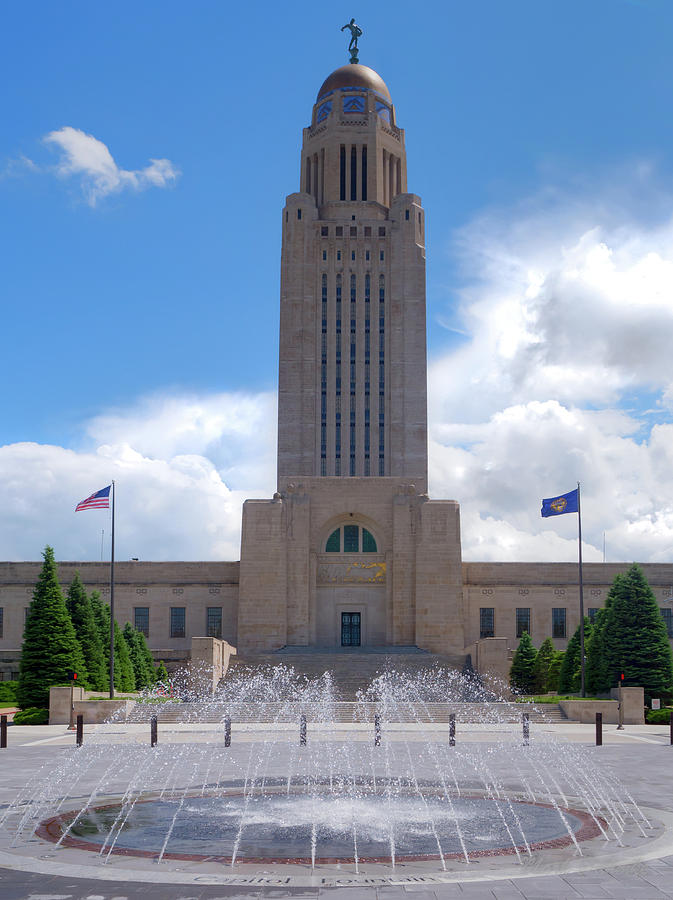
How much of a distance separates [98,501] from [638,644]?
2147 cm

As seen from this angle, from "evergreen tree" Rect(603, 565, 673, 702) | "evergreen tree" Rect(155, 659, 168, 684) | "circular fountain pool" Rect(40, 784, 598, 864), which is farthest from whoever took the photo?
"evergreen tree" Rect(155, 659, 168, 684)

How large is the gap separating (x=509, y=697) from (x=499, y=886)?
3391cm

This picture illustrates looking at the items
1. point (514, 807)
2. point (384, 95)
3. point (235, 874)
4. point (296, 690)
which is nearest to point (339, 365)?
point (384, 95)

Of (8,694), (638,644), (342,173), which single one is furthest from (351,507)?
(342,173)

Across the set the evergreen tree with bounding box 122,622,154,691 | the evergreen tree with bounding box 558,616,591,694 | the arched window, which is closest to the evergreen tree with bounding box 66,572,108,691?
the evergreen tree with bounding box 122,622,154,691

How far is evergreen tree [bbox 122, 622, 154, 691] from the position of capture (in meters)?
47.1

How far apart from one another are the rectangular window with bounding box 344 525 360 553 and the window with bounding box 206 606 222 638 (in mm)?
8806

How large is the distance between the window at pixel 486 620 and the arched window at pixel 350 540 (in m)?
8.07

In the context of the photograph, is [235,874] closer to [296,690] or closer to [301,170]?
[296,690]

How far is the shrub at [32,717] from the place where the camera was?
3259 cm

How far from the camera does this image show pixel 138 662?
4731cm

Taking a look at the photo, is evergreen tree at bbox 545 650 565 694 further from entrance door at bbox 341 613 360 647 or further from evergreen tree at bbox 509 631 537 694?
entrance door at bbox 341 613 360 647

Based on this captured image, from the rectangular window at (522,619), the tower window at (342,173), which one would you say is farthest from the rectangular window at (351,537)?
the tower window at (342,173)

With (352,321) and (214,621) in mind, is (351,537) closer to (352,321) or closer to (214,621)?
(214,621)
